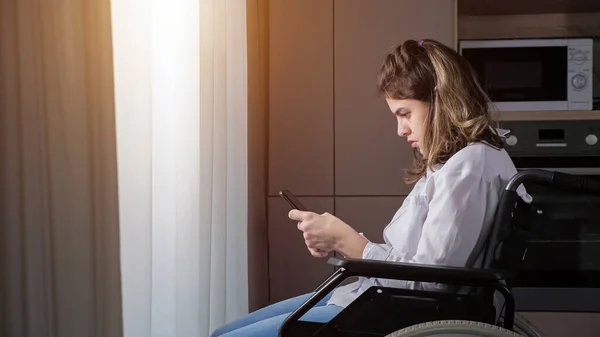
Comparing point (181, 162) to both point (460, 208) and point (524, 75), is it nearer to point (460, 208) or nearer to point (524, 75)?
point (460, 208)

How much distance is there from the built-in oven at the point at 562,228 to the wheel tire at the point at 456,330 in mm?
1365

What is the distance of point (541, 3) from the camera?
106 inches

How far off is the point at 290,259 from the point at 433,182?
1290 millimetres

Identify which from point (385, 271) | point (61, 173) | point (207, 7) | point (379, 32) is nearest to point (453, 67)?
point (385, 271)

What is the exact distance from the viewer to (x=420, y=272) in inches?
45.0

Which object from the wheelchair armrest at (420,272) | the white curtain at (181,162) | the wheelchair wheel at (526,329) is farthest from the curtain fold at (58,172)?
the wheelchair wheel at (526,329)

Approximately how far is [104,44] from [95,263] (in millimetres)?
358

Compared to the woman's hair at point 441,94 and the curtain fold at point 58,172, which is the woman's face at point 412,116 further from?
the curtain fold at point 58,172

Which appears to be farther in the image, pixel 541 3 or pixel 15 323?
pixel 541 3

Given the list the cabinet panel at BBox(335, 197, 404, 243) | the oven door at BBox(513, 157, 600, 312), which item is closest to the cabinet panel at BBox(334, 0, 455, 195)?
the cabinet panel at BBox(335, 197, 404, 243)

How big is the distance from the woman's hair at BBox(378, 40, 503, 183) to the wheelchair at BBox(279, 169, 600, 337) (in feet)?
0.57

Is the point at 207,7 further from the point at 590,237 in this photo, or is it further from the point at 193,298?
the point at 590,237

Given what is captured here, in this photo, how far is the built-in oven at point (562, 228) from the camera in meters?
2.37

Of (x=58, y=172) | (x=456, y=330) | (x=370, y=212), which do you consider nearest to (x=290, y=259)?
(x=370, y=212)
